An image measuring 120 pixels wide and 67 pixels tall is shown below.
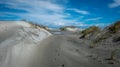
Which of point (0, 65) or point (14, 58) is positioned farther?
point (14, 58)

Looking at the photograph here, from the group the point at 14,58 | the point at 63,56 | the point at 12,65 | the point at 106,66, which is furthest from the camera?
the point at 63,56

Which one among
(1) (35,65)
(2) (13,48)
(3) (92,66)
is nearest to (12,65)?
(1) (35,65)

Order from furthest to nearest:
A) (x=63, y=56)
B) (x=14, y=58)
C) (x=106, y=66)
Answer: (x=63, y=56) < (x=14, y=58) < (x=106, y=66)

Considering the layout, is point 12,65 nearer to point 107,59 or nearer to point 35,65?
point 35,65

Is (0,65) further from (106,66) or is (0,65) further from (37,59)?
(106,66)

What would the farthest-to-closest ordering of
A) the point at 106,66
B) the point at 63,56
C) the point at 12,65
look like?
the point at 63,56 < the point at 12,65 < the point at 106,66

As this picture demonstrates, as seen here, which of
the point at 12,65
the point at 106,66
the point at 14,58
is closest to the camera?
the point at 106,66

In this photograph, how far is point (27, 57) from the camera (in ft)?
18.9

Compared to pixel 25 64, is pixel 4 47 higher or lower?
higher

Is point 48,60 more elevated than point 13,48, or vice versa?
point 13,48

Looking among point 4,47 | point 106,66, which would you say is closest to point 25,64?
point 4,47

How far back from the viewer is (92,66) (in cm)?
454

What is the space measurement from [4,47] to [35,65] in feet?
5.25

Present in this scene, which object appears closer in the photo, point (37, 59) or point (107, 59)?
point (107, 59)
